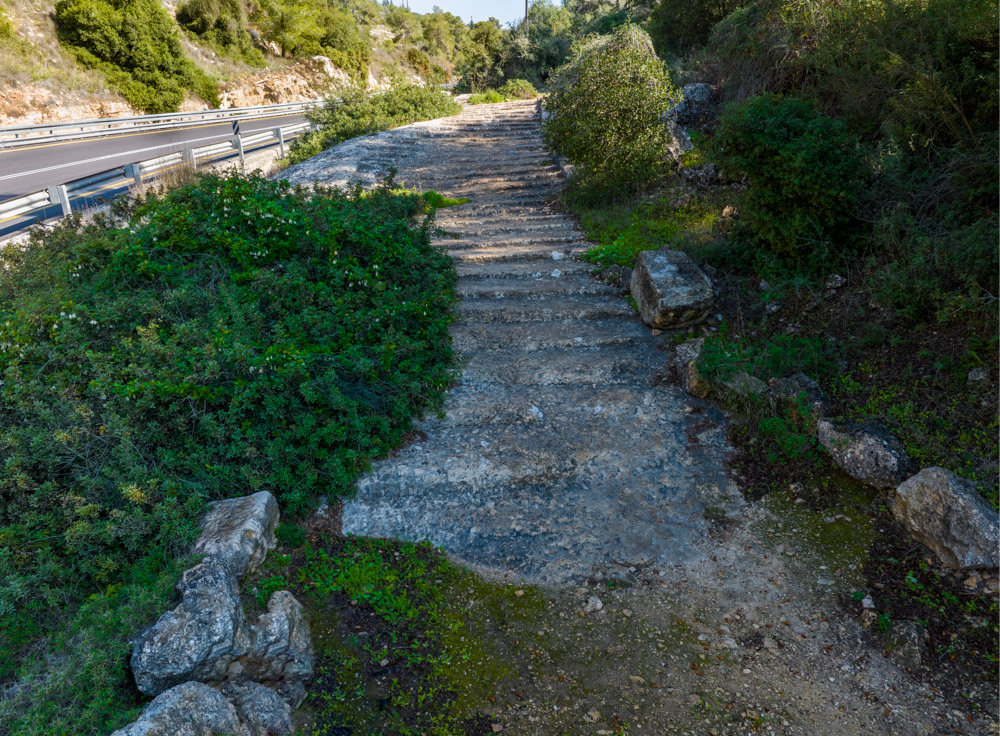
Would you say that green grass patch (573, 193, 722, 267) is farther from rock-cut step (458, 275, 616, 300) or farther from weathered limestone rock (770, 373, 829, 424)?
weathered limestone rock (770, 373, 829, 424)

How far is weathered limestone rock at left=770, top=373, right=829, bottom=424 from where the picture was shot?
4.57 m

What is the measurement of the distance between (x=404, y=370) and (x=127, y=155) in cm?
1397

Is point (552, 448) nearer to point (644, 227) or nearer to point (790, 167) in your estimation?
point (790, 167)

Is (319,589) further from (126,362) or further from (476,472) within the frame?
(126,362)

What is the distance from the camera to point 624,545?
3992mm

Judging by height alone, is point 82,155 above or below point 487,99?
below

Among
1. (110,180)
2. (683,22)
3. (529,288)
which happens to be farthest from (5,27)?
(529,288)

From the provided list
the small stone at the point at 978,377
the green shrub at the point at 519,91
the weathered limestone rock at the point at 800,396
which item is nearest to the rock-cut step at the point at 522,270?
the weathered limestone rock at the point at 800,396

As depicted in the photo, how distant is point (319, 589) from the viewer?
3633 mm

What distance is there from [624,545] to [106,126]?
2064 cm

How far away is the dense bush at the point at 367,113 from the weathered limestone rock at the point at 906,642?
14.6 metres

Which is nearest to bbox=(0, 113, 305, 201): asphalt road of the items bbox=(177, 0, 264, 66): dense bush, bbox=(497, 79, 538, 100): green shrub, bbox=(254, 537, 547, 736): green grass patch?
bbox=(497, 79, 538, 100): green shrub

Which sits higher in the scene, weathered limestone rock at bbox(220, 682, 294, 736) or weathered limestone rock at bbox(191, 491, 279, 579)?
weathered limestone rock at bbox(191, 491, 279, 579)

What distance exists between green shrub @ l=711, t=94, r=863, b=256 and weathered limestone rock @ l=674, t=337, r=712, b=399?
1450mm
